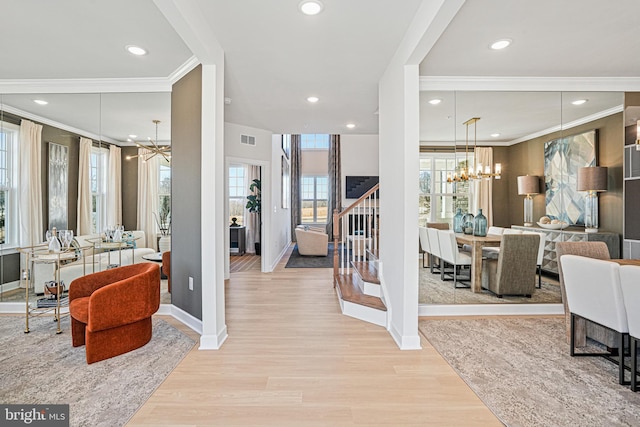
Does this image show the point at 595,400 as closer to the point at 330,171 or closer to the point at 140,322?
the point at 140,322

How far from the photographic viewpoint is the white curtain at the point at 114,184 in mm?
3701

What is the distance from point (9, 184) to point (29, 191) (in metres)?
0.23

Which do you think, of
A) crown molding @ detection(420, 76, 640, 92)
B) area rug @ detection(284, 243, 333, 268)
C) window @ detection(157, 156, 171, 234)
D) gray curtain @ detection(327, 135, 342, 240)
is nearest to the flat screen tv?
gray curtain @ detection(327, 135, 342, 240)

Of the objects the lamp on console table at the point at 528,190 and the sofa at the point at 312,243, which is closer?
the lamp on console table at the point at 528,190

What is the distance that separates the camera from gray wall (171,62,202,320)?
10.1ft

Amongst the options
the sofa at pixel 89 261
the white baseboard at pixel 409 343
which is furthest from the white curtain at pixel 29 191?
the white baseboard at pixel 409 343

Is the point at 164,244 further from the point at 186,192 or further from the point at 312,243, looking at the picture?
the point at 312,243

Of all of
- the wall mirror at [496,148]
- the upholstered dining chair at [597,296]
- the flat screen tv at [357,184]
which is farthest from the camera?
the flat screen tv at [357,184]

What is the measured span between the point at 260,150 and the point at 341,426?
193 inches

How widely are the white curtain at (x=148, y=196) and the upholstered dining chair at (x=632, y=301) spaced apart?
4.24 meters

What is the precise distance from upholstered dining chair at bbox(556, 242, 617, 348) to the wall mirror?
2.17ft

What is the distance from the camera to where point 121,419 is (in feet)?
5.95

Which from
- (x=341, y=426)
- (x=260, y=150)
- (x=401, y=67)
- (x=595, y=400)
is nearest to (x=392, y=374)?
(x=341, y=426)

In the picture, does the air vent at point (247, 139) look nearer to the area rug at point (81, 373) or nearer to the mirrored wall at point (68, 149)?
the mirrored wall at point (68, 149)
